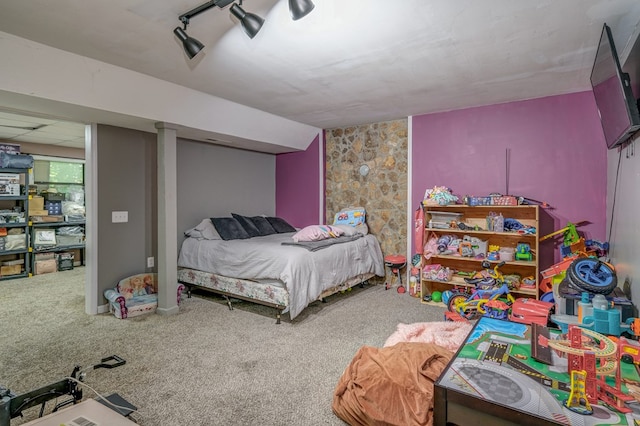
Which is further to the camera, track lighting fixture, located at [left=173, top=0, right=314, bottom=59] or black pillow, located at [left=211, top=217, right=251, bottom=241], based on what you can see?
Result: black pillow, located at [left=211, top=217, right=251, bottom=241]

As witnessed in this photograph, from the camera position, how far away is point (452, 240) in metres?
4.08

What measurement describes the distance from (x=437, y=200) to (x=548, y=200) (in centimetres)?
114

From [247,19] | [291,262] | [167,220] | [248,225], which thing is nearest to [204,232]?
[248,225]

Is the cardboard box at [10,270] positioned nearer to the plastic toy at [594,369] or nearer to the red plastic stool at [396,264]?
the red plastic stool at [396,264]

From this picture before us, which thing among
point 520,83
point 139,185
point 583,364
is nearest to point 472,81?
point 520,83

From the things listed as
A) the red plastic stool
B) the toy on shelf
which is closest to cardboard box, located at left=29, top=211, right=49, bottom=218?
the red plastic stool

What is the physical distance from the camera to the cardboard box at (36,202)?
5613 millimetres

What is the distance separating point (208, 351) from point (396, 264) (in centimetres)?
263

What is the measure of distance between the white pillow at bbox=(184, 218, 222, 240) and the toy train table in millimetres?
3528

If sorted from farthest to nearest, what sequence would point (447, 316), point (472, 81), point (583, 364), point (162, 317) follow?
point (162, 317), point (447, 316), point (472, 81), point (583, 364)

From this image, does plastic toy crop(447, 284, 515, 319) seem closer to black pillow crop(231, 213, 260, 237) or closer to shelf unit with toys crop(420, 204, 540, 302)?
shelf unit with toys crop(420, 204, 540, 302)

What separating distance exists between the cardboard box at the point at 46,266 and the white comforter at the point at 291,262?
9.46 ft

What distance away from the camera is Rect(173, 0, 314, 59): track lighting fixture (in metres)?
1.73

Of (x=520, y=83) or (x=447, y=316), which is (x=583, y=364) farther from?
(x=520, y=83)
